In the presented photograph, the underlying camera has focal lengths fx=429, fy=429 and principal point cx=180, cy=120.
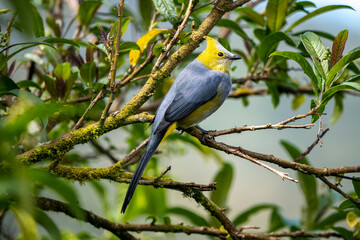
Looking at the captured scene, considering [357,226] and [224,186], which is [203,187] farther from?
[224,186]

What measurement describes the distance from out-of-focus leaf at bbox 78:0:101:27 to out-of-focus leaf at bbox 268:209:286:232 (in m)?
1.90

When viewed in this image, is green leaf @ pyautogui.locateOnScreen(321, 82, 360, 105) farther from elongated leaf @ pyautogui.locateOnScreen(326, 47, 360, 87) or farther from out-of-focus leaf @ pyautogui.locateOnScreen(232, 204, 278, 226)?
out-of-focus leaf @ pyautogui.locateOnScreen(232, 204, 278, 226)

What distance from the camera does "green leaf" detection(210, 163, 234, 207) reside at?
3083mm

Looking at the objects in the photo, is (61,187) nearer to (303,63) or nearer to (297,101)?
(303,63)

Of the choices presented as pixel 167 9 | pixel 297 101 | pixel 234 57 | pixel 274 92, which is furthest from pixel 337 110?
pixel 167 9

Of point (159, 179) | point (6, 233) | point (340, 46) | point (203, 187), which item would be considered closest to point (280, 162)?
point (203, 187)

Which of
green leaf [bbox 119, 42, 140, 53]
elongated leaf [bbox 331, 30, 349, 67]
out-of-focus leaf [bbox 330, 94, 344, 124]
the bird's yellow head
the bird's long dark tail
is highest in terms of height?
elongated leaf [bbox 331, 30, 349, 67]

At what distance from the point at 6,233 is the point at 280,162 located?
1.66m

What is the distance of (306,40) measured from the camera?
1.99 meters

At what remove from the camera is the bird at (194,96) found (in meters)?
2.37

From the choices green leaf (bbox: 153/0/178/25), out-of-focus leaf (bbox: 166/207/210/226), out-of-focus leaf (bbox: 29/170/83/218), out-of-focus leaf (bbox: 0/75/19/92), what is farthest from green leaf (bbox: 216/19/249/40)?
out-of-focus leaf (bbox: 29/170/83/218)

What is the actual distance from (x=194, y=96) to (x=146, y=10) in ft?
2.44

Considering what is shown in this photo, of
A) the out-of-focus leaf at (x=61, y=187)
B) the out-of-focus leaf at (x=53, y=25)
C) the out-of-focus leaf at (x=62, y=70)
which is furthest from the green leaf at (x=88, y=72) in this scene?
the out-of-focus leaf at (x=61, y=187)

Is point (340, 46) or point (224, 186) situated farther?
→ point (224, 186)
